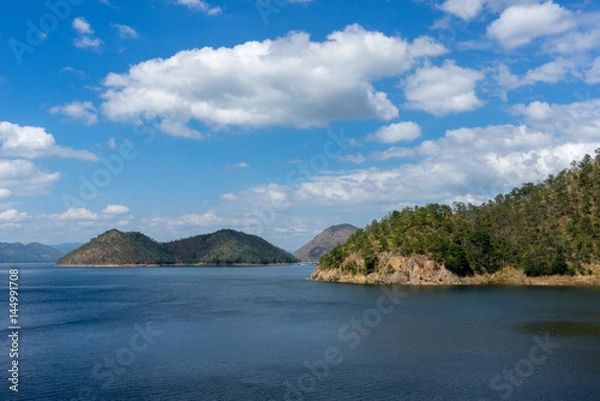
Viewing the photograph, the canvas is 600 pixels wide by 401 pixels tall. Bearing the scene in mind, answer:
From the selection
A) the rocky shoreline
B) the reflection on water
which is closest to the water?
the reflection on water

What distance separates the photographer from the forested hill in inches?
5886

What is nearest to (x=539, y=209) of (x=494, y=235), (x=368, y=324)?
(x=494, y=235)

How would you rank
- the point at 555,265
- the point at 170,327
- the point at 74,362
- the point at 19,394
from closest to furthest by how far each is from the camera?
1. the point at 19,394
2. the point at 74,362
3. the point at 170,327
4. the point at 555,265

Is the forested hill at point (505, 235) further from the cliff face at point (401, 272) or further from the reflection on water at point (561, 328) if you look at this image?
the reflection on water at point (561, 328)

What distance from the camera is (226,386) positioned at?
43.5 m

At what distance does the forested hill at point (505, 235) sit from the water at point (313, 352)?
2048 inches

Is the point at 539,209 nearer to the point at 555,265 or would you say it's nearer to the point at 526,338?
the point at 555,265

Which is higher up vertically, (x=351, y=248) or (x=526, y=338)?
(x=351, y=248)

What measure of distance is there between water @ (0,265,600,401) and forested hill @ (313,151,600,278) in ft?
171

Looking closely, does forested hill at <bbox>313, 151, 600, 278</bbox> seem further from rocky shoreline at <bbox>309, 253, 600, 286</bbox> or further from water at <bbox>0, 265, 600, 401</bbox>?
water at <bbox>0, 265, 600, 401</bbox>

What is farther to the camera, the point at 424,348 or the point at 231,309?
the point at 231,309

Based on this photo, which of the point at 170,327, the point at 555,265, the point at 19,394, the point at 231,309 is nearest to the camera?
the point at 19,394

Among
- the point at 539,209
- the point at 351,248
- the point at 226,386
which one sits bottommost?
the point at 226,386

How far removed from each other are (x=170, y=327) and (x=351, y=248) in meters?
111
